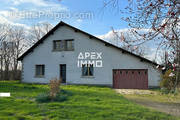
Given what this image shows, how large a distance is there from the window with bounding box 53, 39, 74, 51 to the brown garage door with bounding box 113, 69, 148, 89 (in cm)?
549

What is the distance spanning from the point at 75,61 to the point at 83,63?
34.8 inches

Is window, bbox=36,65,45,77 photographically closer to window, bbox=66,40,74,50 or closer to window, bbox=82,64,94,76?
window, bbox=66,40,74,50

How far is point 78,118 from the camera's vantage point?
14.2 feet

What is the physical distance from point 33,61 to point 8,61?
15608mm

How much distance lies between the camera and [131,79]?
1406 centimetres

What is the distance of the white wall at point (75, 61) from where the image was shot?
1412 centimetres

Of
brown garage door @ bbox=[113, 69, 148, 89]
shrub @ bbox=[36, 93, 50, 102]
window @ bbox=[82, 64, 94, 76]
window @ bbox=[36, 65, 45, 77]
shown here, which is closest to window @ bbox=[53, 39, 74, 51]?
window @ bbox=[82, 64, 94, 76]

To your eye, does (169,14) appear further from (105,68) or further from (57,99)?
(105,68)

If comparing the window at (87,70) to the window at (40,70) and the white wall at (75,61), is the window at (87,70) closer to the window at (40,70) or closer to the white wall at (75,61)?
the white wall at (75,61)

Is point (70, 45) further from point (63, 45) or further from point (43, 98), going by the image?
point (43, 98)

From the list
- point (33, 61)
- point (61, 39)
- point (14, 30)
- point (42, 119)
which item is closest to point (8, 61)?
point (14, 30)

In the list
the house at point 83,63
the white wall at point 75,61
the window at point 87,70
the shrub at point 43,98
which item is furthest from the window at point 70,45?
the shrub at point 43,98

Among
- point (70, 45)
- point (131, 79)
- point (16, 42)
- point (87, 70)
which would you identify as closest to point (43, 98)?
point (87, 70)

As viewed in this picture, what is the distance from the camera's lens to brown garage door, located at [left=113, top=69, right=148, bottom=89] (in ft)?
45.4
